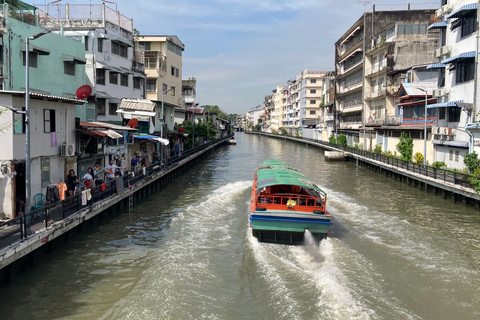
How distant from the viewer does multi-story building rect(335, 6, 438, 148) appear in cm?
5362

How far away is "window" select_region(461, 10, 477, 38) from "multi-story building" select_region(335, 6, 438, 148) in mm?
16287

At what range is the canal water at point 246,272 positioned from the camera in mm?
12055

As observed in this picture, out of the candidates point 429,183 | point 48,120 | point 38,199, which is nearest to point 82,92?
point 48,120

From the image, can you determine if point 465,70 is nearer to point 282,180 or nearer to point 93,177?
point 282,180

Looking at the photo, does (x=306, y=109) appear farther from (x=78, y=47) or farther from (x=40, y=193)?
(x=40, y=193)

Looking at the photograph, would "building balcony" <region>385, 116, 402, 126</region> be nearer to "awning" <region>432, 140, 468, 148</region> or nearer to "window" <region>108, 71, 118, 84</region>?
"awning" <region>432, 140, 468, 148</region>

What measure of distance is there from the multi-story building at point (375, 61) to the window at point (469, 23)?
16.3 meters

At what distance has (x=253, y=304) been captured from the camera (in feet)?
40.8

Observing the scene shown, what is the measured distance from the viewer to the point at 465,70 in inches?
1204

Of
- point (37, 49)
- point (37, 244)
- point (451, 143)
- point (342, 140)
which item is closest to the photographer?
point (37, 244)

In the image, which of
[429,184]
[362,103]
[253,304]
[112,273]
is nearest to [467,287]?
[253,304]

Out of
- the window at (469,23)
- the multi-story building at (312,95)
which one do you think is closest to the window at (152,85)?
the window at (469,23)

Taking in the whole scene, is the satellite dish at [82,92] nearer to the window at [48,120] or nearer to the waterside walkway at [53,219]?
the window at [48,120]

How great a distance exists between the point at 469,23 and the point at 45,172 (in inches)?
1182
